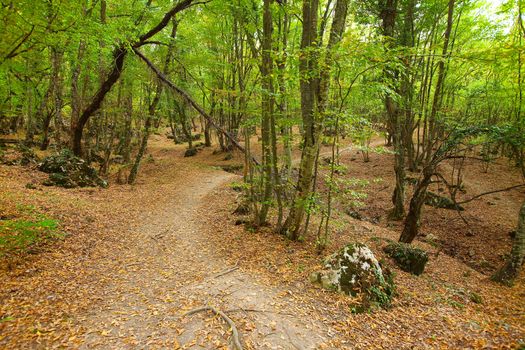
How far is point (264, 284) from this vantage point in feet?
18.9

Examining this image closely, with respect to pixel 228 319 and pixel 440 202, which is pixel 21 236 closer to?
pixel 228 319

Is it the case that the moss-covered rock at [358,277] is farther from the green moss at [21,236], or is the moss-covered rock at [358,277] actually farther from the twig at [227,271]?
A: the green moss at [21,236]

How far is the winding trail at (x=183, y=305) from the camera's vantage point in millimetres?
4105

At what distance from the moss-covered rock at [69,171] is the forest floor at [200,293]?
162 cm

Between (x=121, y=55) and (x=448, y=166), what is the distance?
2325cm

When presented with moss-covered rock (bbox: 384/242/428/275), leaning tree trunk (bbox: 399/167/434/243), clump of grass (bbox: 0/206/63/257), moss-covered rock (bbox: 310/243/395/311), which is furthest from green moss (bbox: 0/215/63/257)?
leaning tree trunk (bbox: 399/167/434/243)

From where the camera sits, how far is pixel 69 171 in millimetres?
11805

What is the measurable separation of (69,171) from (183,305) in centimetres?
1029

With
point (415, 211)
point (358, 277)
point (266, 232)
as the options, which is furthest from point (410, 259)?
point (266, 232)

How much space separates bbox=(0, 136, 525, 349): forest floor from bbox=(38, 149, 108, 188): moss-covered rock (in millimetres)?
1624

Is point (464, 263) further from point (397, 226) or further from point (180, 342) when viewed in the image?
point (180, 342)

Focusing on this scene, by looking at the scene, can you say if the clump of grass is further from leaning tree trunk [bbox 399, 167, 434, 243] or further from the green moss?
leaning tree trunk [bbox 399, 167, 434, 243]

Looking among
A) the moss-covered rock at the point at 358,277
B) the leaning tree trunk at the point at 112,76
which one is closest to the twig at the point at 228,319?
the moss-covered rock at the point at 358,277

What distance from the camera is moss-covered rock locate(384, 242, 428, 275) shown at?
7.62 m
